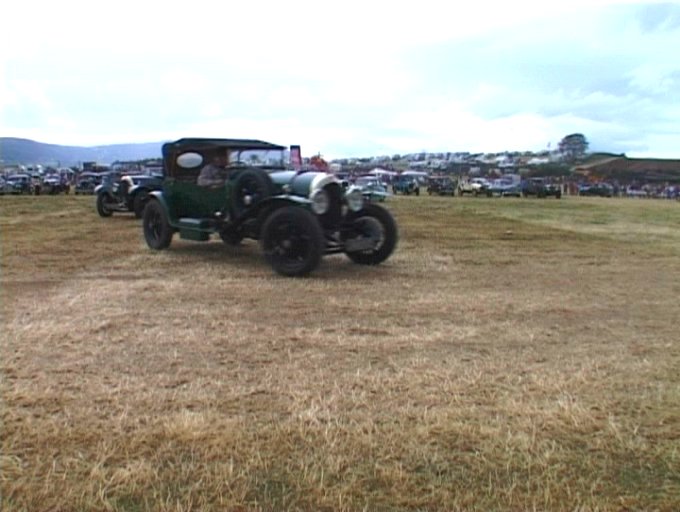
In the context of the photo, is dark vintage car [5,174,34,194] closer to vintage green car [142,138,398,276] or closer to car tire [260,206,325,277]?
vintage green car [142,138,398,276]

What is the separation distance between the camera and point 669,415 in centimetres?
321

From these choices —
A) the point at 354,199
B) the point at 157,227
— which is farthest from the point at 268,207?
the point at 157,227

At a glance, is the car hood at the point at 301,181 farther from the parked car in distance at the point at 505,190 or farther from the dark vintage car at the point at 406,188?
the parked car in distance at the point at 505,190

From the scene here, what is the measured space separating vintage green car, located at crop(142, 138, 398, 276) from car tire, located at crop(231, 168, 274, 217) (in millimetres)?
12

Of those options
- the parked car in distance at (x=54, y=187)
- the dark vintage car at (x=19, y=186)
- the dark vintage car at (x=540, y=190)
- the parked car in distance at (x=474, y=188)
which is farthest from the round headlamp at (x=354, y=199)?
the parked car in distance at (x=474, y=188)

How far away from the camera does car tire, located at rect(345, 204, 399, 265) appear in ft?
27.1

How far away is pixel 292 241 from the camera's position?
753 centimetres

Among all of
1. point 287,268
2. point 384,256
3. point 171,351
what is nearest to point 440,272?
point 384,256

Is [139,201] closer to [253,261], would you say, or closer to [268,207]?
[253,261]

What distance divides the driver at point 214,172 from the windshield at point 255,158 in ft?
0.49

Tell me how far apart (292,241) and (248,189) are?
1.20 meters

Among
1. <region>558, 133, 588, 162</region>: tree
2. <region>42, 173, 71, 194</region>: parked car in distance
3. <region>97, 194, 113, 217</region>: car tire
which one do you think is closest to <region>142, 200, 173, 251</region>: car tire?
<region>97, 194, 113, 217</region>: car tire

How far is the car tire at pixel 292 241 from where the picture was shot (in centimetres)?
734

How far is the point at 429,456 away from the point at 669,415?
133 cm
